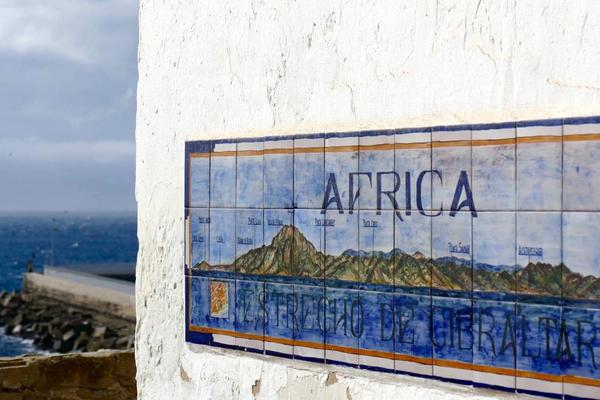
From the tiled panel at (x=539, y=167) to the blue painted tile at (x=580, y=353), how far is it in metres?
0.30

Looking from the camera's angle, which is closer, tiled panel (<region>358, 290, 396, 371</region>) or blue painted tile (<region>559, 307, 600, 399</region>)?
blue painted tile (<region>559, 307, 600, 399</region>)

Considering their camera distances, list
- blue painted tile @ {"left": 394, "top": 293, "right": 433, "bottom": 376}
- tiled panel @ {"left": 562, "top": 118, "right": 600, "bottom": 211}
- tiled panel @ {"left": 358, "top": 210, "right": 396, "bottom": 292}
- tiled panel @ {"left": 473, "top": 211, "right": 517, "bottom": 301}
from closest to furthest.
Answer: tiled panel @ {"left": 562, "top": 118, "right": 600, "bottom": 211} → tiled panel @ {"left": 473, "top": 211, "right": 517, "bottom": 301} → blue painted tile @ {"left": 394, "top": 293, "right": 433, "bottom": 376} → tiled panel @ {"left": 358, "top": 210, "right": 396, "bottom": 292}

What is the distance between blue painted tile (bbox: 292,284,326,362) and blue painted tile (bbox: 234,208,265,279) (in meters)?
0.21

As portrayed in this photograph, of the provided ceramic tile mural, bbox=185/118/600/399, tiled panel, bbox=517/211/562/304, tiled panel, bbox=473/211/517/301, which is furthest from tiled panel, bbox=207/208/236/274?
tiled panel, bbox=517/211/562/304

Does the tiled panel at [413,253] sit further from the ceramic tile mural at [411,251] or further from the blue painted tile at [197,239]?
the blue painted tile at [197,239]

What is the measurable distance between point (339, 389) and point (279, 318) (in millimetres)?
→ 340

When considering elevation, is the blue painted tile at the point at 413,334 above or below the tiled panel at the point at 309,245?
below

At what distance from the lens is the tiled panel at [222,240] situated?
368cm

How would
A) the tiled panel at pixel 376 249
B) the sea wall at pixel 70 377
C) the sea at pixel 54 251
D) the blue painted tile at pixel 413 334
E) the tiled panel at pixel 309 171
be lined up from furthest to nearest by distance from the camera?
1. the sea at pixel 54 251
2. the sea wall at pixel 70 377
3. the tiled panel at pixel 309 171
4. the tiled panel at pixel 376 249
5. the blue painted tile at pixel 413 334

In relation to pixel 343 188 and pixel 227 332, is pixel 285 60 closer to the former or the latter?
pixel 343 188

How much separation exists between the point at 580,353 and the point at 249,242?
1.33m

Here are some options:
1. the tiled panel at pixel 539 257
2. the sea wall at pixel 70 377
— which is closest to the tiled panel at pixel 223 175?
the tiled panel at pixel 539 257

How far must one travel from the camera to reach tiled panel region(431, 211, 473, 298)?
2.95 metres

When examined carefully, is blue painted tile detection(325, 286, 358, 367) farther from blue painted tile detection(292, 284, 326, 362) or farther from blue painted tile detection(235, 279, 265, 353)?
blue painted tile detection(235, 279, 265, 353)
